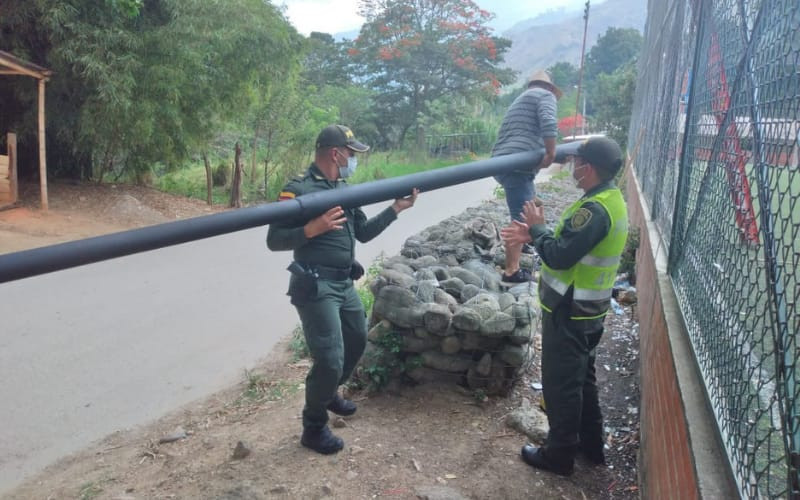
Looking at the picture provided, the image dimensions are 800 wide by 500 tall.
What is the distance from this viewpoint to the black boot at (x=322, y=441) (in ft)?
11.8

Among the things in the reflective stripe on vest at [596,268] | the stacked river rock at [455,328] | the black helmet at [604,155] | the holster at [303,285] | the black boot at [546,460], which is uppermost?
the black helmet at [604,155]

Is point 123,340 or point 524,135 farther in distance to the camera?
point 123,340

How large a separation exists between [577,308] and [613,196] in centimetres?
61

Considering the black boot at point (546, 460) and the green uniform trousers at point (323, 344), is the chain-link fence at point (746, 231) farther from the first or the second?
the green uniform trousers at point (323, 344)

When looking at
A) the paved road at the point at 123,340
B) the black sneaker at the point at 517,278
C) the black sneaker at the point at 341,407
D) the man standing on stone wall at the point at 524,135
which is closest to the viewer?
the black sneaker at the point at 341,407

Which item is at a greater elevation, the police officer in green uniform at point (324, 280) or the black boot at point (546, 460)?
the police officer in green uniform at point (324, 280)

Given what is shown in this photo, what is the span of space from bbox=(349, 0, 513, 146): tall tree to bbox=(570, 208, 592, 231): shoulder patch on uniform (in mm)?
23912

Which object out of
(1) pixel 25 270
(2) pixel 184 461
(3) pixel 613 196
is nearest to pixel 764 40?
(3) pixel 613 196

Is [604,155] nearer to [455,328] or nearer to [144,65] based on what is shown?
[455,328]

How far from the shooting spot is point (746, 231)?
2.02m

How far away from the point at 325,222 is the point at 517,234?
3.50ft

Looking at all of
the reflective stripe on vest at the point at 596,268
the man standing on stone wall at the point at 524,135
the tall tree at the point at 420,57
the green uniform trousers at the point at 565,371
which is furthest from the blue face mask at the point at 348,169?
the tall tree at the point at 420,57

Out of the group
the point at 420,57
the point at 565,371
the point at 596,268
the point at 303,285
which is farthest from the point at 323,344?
the point at 420,57

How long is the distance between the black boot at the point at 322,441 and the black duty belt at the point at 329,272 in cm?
92
